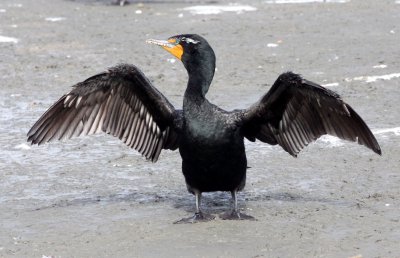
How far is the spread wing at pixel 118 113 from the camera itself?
732 centimetres

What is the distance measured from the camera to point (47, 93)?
11.8m

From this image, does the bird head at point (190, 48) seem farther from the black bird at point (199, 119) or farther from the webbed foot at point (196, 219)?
the webbed foot at point (196, 219)

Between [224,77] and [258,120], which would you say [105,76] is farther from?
[224,77]

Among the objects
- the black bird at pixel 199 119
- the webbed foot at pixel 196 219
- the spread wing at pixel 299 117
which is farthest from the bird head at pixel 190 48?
the webbed foot at pixel 196 219

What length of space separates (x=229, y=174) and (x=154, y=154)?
0.89m

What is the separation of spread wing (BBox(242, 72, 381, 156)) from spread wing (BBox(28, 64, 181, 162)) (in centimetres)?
64

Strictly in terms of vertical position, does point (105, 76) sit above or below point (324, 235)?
above

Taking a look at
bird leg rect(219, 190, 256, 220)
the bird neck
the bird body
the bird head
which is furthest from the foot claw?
the bird head

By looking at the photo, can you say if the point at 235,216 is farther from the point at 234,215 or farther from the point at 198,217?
the point at 198,217

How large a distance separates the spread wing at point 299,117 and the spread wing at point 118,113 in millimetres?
643

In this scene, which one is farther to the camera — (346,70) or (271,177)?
(346,70)

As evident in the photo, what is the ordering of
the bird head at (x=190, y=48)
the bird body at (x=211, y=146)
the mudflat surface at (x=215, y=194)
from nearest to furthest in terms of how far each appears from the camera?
1. the mudflat surface at (x=215, y=194)
2. the bird body at (x=211, y=146)
3. the bird head at (x=190, y=48)

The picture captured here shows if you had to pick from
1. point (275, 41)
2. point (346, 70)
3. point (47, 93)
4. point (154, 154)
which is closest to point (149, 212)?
point (154, 154)

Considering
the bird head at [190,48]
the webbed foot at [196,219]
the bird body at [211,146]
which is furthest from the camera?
the webbed foot at [196,219]
